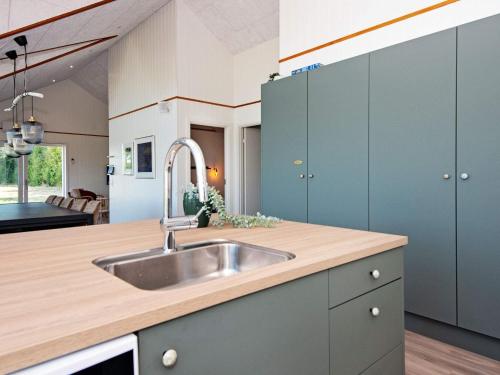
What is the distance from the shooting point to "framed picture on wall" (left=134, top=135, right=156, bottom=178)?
5605mm

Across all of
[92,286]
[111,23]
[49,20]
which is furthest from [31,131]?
[92,286]

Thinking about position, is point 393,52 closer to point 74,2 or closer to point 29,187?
point 74,2

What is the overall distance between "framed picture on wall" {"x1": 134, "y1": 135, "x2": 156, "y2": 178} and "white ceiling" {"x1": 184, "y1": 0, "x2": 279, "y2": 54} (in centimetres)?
200

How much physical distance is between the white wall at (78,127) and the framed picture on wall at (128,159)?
3.27 metres

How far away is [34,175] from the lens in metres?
8.53

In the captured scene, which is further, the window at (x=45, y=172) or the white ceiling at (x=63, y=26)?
the window at (x=45, y=172)

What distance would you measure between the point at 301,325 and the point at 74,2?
12.6ft

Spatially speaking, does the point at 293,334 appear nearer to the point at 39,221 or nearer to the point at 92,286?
the point at 92,286

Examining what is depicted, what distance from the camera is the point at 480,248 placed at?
1.99 m

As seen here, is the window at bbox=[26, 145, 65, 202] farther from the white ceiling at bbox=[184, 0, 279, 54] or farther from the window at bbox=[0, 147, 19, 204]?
the white ceiling at bbox=[184, 0, 279, 54]

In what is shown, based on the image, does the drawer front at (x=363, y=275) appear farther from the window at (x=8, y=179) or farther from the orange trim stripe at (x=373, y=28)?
the window at (x=8, y=179)

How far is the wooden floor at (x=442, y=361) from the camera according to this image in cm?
186

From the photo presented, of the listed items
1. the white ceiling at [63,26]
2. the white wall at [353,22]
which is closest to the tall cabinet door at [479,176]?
the white wall at [353,22]

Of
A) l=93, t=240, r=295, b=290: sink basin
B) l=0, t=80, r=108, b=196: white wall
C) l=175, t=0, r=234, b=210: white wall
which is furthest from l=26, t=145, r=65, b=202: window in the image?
l=93, t=240, r=295, b=290: sink basin
